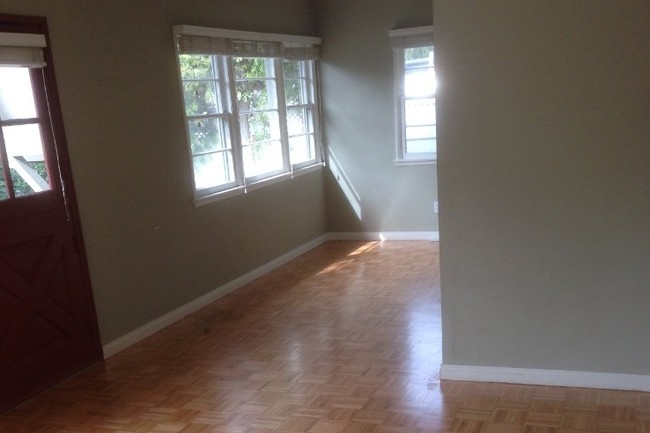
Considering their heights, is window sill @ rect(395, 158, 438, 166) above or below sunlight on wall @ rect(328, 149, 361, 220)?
above

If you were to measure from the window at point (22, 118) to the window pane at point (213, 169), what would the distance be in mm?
1428

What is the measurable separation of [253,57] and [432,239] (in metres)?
2.60

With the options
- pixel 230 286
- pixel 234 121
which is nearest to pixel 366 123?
pixel 234 121

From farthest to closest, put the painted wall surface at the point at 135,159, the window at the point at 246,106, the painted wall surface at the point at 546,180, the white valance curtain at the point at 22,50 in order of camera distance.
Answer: the window at the point at 246,106 → the painted wall surface at the point at 135,159 → the white valance curtain at the point at 22,50 → the painted wall surface at the point at 546,180

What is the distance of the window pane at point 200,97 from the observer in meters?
4.80

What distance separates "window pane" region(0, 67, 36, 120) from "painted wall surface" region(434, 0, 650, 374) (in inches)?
88.8

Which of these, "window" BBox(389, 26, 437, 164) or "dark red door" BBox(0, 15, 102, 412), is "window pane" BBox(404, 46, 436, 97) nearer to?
"window" BBox(389, 26, 437, 164)

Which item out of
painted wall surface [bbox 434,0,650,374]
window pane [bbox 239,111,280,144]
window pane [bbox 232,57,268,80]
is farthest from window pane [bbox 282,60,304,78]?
A: painted wall surface [bbox 434,0,650,374]

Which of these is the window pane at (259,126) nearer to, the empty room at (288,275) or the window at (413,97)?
the empty room at (288,275)

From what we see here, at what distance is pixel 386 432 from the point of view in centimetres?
284

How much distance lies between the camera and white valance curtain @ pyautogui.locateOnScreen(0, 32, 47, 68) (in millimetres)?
3305

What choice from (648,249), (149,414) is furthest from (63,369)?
(648,249)

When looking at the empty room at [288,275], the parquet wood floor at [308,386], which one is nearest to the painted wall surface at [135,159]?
the empty room at [288,275]

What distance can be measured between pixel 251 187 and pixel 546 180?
3.01 meters
